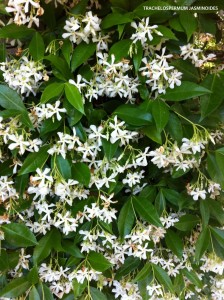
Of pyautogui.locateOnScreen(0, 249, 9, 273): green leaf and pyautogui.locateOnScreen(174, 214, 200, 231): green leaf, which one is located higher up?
pyautogui.locateOnScreen(174, 214, 200, 231): green leaf

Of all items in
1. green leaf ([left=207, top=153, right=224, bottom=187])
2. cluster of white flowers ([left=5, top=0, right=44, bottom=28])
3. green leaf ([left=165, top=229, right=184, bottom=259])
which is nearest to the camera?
cluster of white flowers ([left=5, top=0, right=44, bottom=28])

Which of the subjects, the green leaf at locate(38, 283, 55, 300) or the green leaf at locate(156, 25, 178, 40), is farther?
the green leaf at locate(38, 283, 55, 300)

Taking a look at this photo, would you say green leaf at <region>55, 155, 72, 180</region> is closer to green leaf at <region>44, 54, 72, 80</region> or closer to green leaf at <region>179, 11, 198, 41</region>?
green leaf at <region>44, 54, 72, 80</region>

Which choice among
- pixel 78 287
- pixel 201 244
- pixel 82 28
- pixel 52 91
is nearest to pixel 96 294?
pixel 78 287

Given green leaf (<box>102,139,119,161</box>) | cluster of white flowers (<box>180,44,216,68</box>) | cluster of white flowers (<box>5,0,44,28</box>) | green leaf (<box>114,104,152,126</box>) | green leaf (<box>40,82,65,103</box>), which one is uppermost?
cluster of white flowers (<box>5,0,44,28</box>)

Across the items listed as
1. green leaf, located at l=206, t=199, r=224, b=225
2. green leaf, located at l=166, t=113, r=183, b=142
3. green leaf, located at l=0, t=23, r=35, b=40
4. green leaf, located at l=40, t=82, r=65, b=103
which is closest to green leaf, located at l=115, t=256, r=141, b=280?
green leaf, located at l=206, t=199, r=224, b=225

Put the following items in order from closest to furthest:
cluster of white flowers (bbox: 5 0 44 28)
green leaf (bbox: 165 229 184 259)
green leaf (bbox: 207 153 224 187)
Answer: cluster of white flowers (bbox: 5 0 44 28)
green leaf (bbox: 207 153 224 187)
green leaf (bbox: 165 229 184 259)

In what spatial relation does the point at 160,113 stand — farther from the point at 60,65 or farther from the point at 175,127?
the point at 60,65

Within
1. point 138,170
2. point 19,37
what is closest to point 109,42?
point 19,37

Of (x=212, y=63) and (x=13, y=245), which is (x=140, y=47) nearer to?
(x=212, y=63)
